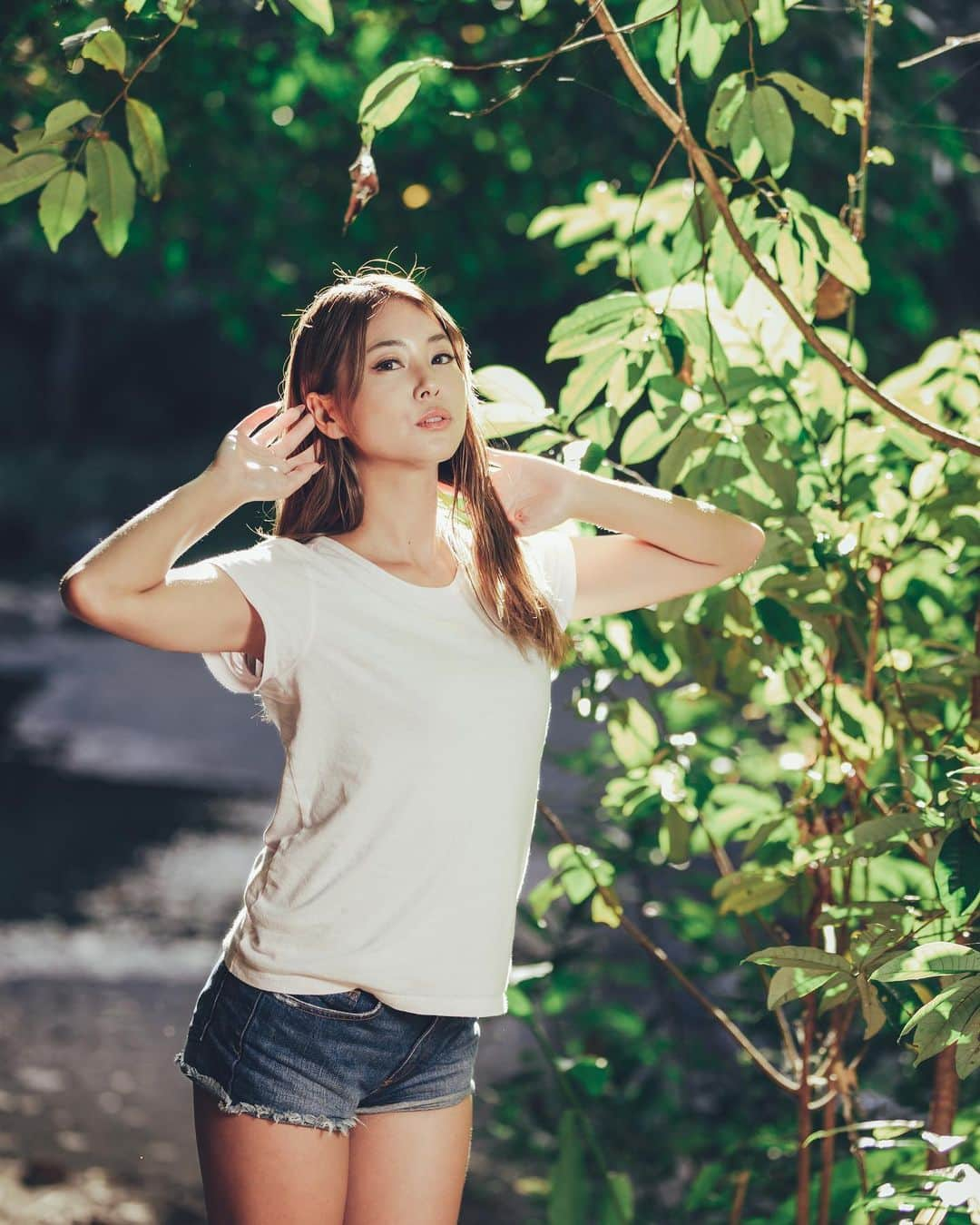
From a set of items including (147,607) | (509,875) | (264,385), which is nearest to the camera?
(147,607)

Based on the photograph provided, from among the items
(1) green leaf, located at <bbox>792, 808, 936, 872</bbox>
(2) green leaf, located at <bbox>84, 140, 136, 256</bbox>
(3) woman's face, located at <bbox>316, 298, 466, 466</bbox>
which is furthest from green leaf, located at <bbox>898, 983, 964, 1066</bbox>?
(2) green leaf, located at <bbox>84, 140, 136, 256</bbox>

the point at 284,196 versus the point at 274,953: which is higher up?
the point at 284,196

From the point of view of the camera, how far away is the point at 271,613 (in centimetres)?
161

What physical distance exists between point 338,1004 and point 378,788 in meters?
0.24

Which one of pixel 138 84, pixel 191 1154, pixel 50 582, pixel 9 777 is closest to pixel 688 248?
pixel 138 84

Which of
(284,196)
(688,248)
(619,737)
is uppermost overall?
(284,196)

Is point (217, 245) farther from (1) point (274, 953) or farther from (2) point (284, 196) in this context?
(1) point (274, 953)

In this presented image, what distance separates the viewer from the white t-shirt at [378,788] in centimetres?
163

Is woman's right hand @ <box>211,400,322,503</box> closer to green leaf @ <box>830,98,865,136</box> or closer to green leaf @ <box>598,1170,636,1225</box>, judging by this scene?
green leaf @ <box>830,98,865,136</box>

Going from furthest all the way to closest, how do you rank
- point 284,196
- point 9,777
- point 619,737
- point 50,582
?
A: 1. point 50,582
2. point 9,777
3. point 284,196
4. point 619,737

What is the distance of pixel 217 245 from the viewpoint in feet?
16.5

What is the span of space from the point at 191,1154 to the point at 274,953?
253 cm

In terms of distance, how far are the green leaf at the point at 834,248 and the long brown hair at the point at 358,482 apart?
1.49 feet

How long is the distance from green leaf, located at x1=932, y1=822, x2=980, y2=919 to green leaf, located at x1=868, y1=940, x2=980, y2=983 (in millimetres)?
48
